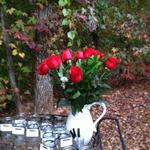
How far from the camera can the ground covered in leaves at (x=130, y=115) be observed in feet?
12.7

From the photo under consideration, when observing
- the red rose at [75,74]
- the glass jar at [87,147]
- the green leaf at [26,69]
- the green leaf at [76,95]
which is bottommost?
the glass jar at [87,147]

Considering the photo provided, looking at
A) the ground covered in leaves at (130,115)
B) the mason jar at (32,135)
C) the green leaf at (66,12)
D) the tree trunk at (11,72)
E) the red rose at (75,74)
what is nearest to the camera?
the red rose at (75,74)

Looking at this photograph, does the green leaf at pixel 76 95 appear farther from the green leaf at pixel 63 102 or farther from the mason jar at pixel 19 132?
the mason jar at pixel 19 132

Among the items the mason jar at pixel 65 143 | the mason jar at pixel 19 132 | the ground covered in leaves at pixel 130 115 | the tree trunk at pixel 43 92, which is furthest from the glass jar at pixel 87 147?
the tree trunk at pixel 43 92

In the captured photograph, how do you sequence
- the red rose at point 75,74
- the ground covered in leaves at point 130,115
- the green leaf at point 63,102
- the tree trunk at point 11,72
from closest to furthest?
the red rose at point 75,74
the green leaf at point 63,102
the tree trunk at point 11,72
the ground covered in leaves at point 130,115

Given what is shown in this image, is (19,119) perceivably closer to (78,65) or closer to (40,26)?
(78,65)

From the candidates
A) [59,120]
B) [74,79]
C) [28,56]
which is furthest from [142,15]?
[74,79]

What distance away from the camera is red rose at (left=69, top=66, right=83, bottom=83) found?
7.39ft

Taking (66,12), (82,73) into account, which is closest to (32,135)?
(82,73)

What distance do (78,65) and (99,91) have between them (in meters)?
0.18

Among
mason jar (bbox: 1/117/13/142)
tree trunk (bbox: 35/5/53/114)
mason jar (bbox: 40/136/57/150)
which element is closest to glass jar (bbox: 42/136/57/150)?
mason jar (bbox: 40/136/57/150)

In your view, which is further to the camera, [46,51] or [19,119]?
[46,51]

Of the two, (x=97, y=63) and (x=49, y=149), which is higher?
(x=97, y=63)

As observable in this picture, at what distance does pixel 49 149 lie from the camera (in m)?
2.40
